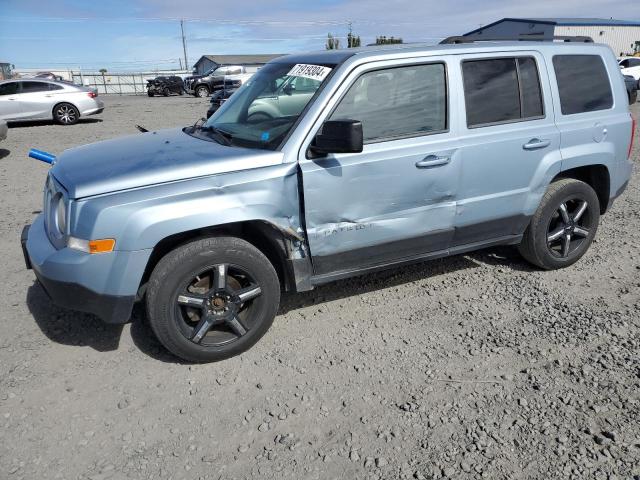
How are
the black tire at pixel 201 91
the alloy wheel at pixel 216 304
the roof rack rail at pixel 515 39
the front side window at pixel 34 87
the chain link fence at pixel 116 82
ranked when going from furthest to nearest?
the chain link fence at pixel 116 82 < the black tire at pixel 201 91 < the front side window at pixel 34 87 < the roof rack rail at pixel 515 39 < the alloy wheel at pixel 216 304

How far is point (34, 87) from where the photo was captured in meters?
15.5

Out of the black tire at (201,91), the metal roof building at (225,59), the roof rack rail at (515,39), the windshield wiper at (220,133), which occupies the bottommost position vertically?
the black tire at (201,91)

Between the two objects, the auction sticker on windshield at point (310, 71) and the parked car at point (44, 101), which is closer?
the auction sticker on windshield at point (310, 71)

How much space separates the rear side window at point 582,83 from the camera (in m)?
Result: 4.22

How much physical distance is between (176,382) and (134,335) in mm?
697

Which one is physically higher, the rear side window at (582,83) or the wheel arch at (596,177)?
the rear side window at (582,83)

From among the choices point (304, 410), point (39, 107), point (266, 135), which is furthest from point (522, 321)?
point (39, 107)

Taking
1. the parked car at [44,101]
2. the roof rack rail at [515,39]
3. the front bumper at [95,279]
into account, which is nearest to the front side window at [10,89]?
the parked car at [44,101]

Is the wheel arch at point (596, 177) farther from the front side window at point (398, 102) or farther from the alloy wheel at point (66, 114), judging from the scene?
the alloy wheel at point (66, 114)

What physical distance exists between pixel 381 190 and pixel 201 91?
3333 centimetres

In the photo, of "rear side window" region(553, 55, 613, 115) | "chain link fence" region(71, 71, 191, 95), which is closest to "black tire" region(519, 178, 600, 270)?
"rear side window" region(553, 55, 613, 115)

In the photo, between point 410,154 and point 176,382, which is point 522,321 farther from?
point 176,382

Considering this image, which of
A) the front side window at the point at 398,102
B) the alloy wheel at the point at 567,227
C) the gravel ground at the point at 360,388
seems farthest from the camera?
the alloy wheel at the point at 567,227

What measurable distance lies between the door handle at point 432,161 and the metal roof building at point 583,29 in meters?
45.5
